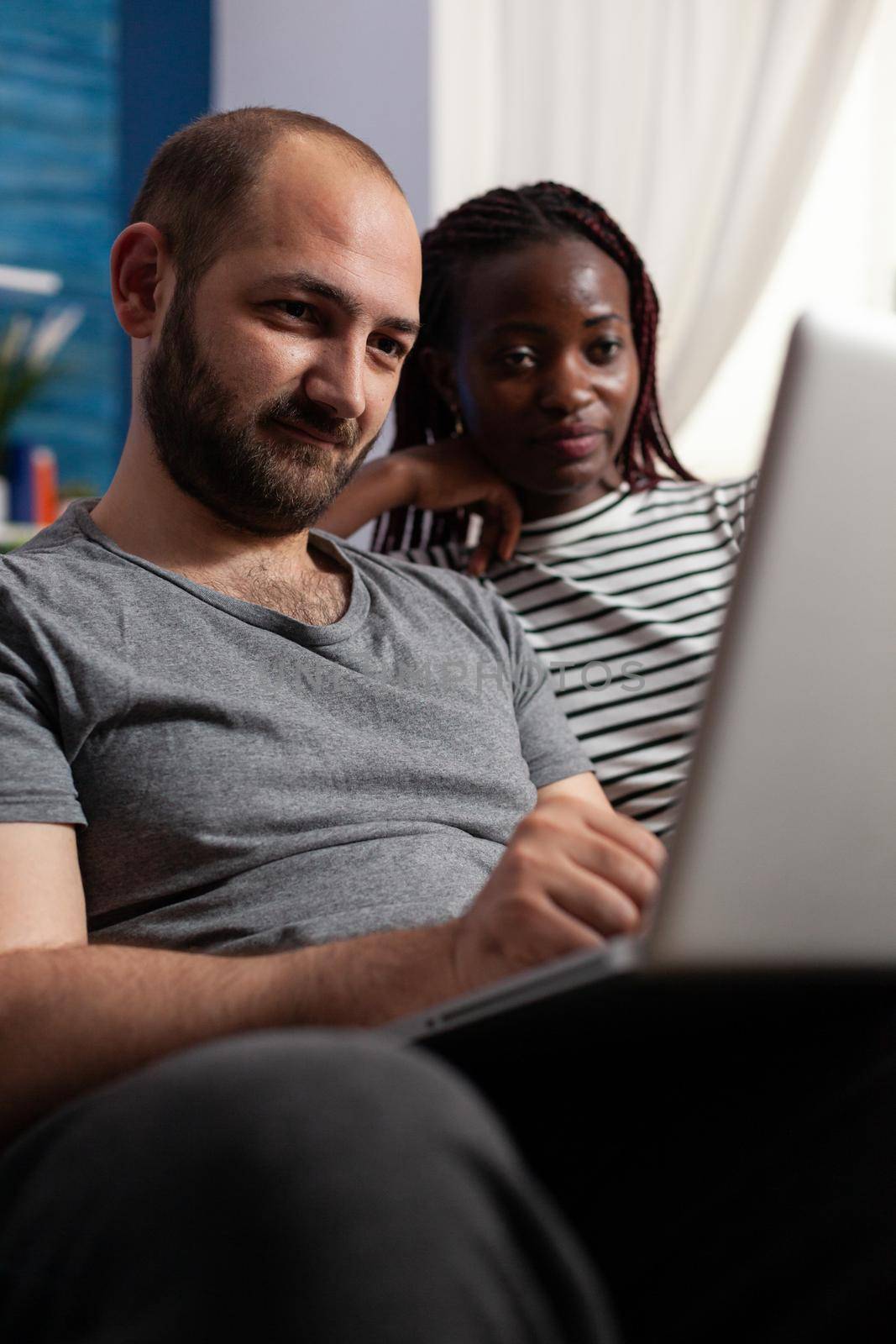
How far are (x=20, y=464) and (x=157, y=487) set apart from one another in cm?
218

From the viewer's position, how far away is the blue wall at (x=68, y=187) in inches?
132

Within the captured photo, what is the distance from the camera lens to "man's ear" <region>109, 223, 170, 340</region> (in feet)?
3.96

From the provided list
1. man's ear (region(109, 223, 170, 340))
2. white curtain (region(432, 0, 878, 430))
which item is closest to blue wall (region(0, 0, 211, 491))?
white curtain (region(432, 0, 878, 430))

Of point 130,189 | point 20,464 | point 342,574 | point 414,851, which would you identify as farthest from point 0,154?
point 414,851

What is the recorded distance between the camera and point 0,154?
132 inches

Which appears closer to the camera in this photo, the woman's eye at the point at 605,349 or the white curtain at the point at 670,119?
the woman's eye at the point at 605,349

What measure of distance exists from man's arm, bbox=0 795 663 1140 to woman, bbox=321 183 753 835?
746mm

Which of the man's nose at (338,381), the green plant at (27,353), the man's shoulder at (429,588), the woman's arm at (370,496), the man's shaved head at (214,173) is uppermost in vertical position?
the man's shaved head at (214,173)

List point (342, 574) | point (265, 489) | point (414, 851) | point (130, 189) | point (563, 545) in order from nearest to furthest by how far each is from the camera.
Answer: point (414, 851) < point (265, 489) < point (342, 574) < point (563, 545) < point (130, 189)

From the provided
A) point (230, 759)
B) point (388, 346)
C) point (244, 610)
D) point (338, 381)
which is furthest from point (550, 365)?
point (230, 759)

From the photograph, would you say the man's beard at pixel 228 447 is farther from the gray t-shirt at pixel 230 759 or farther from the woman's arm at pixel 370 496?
the woman's arm at pixel 370 496

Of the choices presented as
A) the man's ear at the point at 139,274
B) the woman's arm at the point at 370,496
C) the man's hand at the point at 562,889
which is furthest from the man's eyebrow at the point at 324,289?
the man's hand at the point at 562,889

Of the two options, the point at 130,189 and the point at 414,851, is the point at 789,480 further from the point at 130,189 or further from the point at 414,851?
the point at 130,189

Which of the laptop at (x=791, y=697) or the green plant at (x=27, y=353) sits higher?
the laptop at (x=791, y=697)
